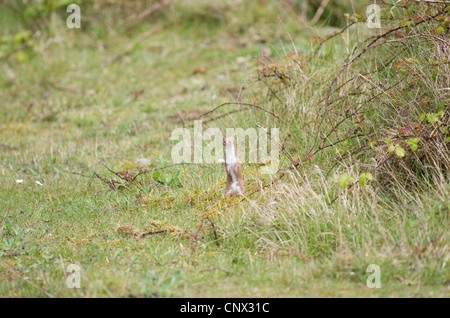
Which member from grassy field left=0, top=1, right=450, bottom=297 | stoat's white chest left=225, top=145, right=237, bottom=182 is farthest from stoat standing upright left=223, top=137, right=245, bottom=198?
grassy field left=0, top=1, right=450, bottom=297

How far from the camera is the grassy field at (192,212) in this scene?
351cm

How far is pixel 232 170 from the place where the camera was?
4.54 metres

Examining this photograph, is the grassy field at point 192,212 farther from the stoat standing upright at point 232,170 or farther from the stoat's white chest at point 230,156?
the stoat's white chest at point 230,156

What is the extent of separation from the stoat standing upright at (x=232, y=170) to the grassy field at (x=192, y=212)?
→ 0.12 metres

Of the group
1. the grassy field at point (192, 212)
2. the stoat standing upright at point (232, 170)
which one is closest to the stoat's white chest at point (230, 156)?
the stoat standing upright at point (232, 170)

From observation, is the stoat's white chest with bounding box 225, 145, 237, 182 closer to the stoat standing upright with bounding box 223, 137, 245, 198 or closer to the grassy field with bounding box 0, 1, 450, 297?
the stoat standing upright with bounding box 223, 137, 245, 198

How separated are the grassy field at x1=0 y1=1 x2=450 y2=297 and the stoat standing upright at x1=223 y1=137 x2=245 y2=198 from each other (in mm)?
120

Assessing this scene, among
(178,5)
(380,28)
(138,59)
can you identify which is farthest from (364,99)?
(178,5)

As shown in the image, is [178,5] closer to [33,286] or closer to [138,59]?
[138,59]

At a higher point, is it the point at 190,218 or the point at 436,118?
the point at 436,118

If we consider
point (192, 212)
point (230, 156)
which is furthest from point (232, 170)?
point (192, 212)

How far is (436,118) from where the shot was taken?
4.02 m

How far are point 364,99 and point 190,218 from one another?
6.66 feet
